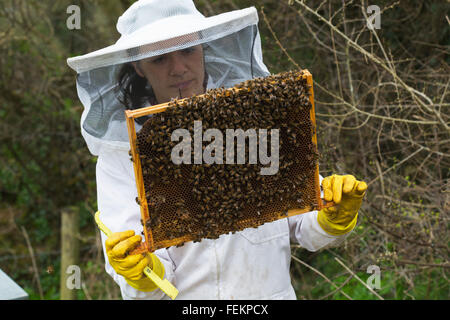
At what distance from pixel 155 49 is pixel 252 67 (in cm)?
71

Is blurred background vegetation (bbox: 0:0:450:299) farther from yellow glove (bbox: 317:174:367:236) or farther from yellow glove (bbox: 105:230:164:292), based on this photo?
yellow glove (bbox: 105:230:164:292)

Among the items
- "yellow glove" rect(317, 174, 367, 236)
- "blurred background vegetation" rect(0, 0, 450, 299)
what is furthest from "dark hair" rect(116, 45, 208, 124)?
"blurred background vegetation" rect(0, 0, 450, 299)

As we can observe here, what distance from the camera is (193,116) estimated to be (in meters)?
2.09

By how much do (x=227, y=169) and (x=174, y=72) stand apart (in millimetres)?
747

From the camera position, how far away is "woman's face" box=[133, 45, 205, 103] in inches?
101

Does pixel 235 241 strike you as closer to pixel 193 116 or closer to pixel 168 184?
pixel 168 184

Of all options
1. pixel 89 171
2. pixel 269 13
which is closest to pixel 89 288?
pixel 89 171

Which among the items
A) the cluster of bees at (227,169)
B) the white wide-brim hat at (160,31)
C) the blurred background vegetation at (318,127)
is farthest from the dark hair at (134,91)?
the blurred background vegetation at (318,127)

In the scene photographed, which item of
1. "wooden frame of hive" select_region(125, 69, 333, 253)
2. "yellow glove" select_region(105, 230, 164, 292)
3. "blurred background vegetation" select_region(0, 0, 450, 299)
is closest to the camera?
Answer: "wooden frame of hive" select_region(125, 69, 333, 253)

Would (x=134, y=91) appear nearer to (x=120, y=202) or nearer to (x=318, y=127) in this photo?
(x=120, y=202)

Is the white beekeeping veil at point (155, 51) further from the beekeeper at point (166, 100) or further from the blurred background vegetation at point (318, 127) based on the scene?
the blurred background vegetation at point (318, 127)

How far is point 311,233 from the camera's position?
2.71 m

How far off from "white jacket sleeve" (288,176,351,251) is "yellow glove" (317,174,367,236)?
42 mm

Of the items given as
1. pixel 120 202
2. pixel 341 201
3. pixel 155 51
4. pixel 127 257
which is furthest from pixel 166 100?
pixel 341 201
